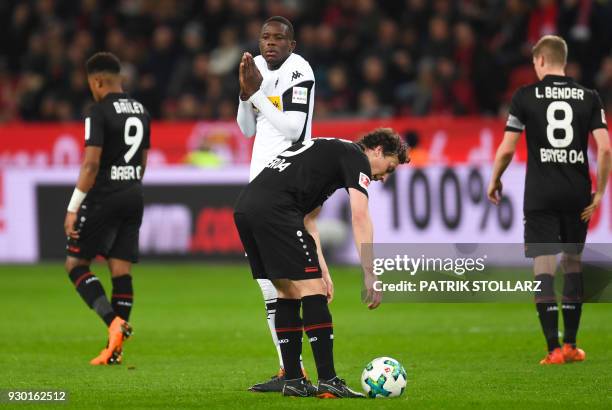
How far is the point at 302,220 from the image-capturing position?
23.3ft

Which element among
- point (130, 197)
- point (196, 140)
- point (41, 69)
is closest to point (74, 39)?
point (41, 69)

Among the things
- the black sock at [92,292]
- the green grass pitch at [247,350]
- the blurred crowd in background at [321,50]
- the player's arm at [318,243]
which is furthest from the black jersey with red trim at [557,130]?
the blurred crowd in background at [321,50]

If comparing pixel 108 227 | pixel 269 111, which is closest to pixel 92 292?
pixel 108 227

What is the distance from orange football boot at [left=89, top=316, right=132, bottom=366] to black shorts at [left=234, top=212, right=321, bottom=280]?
230 cm

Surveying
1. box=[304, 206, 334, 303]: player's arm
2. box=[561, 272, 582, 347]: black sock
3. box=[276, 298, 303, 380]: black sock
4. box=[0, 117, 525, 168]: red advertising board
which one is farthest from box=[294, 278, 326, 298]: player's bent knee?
box=[0, 117, 525, 168]: red advertising board

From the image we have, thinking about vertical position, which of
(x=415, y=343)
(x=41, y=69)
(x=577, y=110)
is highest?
(x=41, y=69)

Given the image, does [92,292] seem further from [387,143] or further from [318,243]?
[387,143]

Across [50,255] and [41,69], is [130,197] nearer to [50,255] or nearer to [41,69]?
[50,255]

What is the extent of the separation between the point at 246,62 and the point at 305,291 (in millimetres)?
1506

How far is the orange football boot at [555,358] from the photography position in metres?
8.56

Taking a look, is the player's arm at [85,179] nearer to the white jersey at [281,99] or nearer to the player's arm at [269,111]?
the white jersey at [281,99]

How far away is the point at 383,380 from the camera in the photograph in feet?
23.0

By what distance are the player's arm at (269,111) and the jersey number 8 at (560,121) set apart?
204 cm

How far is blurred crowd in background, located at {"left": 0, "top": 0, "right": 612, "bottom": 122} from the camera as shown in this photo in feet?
58.1
